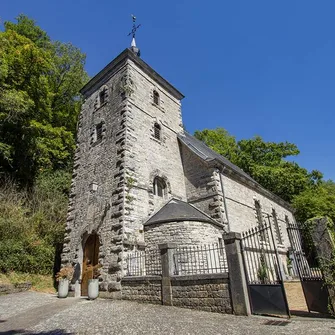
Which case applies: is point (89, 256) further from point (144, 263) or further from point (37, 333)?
point (37, 333)

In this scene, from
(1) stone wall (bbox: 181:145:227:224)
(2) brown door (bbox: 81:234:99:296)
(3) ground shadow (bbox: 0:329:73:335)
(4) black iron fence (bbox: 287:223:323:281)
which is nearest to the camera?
(3) ground shadow (bbox: 0:329:73:335)

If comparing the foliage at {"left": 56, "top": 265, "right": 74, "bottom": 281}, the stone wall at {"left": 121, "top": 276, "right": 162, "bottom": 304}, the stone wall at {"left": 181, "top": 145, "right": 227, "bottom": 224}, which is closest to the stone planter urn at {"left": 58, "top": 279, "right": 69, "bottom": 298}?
the foliage at {"left": 56, "top": 265, "right": 74, "bottom": 281}

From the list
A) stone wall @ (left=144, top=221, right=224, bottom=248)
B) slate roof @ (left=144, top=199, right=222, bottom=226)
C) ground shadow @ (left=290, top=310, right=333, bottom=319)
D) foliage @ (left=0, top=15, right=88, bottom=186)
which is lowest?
ground shadow @ (left=290, top=310, right=333, bottom=319)

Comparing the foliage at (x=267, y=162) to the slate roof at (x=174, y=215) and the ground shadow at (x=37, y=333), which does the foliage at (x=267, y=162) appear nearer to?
the slate roof at (x=174, y=215)

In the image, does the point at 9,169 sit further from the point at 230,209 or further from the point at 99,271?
the point at 230,209

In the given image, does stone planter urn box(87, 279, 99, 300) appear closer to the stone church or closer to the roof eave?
the stone church

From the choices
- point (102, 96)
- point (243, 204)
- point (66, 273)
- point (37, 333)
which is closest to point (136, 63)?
point (102, 96)

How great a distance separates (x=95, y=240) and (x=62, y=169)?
9.59 m

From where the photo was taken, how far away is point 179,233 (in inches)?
368

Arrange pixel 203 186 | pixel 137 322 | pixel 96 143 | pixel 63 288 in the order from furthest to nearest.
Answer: pixel 96 143 → pixel 203 186 → pixel 63 288 → pixel 137 322

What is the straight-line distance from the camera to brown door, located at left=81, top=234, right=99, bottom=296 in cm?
1033

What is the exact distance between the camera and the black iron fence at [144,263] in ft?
29.0

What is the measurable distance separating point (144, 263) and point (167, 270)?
2175 millimetres

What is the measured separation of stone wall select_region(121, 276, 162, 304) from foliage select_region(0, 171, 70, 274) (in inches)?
242
